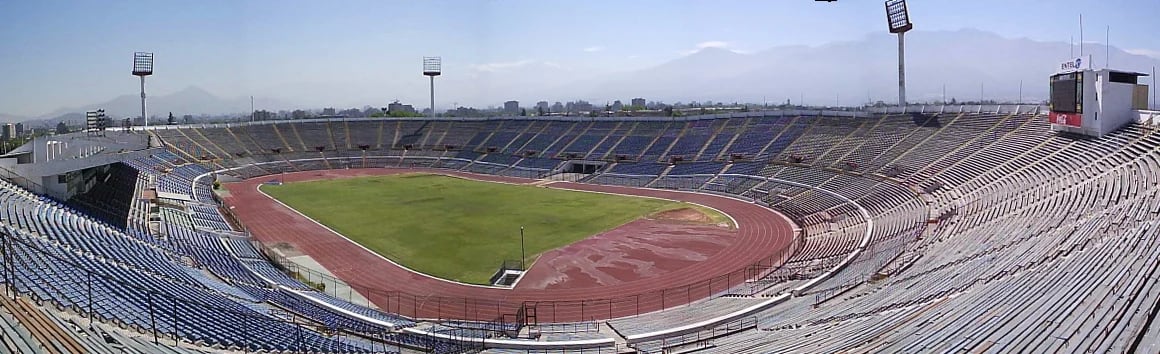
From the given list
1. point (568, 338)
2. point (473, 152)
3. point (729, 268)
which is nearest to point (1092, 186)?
point (729, 268)

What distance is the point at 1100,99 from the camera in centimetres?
3353

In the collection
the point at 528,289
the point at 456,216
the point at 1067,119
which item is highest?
the point at 1067,119

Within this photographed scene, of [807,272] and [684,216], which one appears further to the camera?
[684,216]

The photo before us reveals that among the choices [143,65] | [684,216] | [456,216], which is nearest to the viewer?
[684,216]

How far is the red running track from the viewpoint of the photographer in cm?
2523

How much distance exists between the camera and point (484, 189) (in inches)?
2269

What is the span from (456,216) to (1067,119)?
33.1 metres

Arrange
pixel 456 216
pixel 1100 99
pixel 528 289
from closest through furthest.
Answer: pixel 528 289 → pixel 1100 99 → pixel 456 216

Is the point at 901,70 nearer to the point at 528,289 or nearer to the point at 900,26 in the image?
the point at 900,26

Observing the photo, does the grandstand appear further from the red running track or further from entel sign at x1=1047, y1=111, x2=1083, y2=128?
entel sign at x1=1047, y1=111, x2=1083, y2=128

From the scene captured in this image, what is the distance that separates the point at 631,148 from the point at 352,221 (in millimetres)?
31762

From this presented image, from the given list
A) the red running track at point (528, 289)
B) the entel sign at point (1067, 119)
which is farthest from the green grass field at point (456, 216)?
the entel sign at point (1067, 119)

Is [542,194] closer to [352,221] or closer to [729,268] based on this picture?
[352,221]

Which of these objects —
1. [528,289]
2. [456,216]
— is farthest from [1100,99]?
[456,216]
